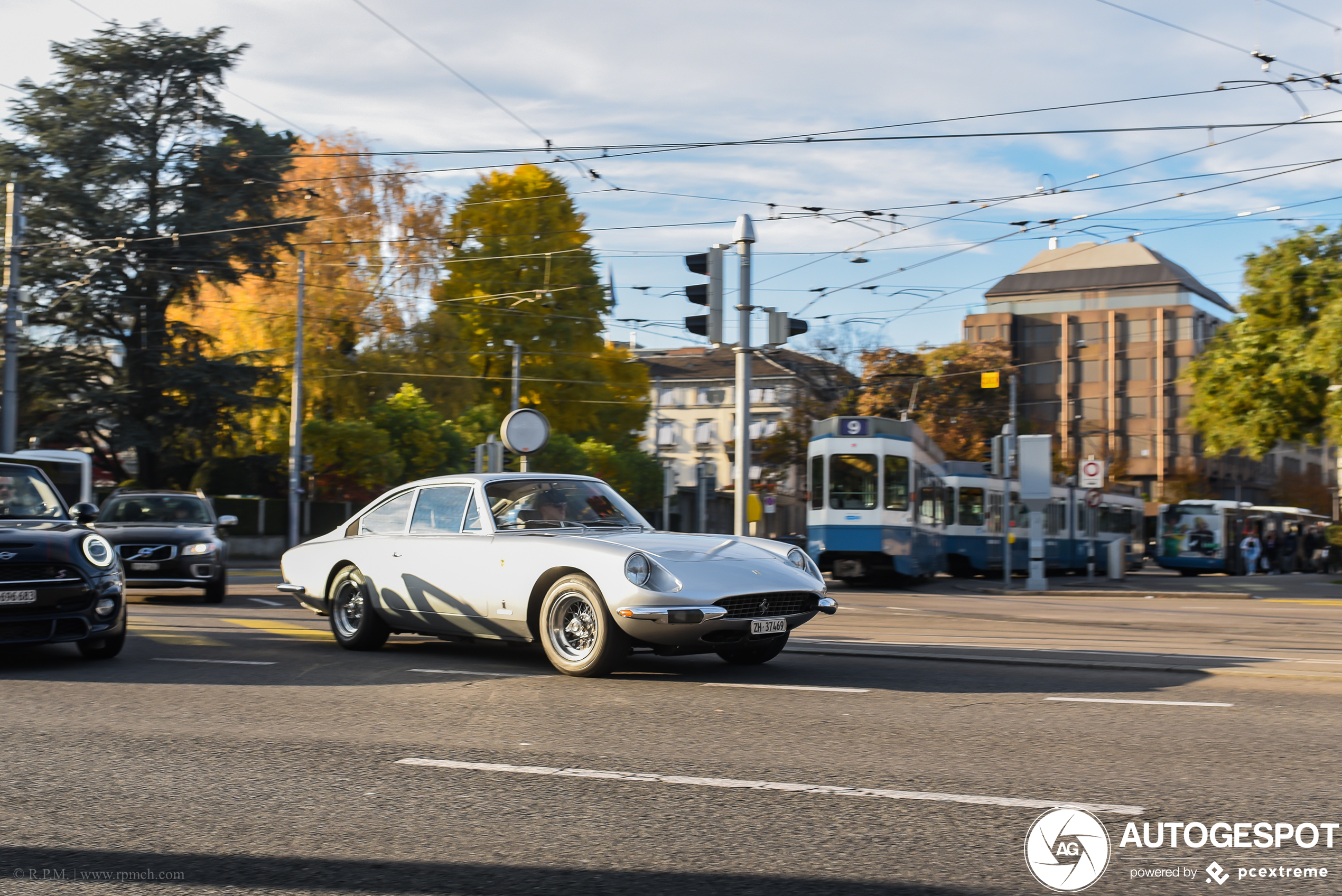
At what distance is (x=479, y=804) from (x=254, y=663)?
512 centimetres

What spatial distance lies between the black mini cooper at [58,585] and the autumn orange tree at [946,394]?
140 ft

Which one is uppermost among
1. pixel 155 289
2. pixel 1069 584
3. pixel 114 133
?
pixel 114 133

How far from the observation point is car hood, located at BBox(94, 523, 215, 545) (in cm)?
1641

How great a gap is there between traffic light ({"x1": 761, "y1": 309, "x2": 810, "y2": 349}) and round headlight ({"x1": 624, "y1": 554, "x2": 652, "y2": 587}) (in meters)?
8.28

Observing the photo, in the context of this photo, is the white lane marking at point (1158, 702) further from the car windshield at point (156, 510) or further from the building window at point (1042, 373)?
the building window at point (1042, 373)

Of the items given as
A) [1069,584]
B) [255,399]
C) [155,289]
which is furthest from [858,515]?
[155,289]

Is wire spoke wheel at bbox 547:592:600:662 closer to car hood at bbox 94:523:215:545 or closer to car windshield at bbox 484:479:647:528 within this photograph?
car windshield at bbox 484:479:647:528

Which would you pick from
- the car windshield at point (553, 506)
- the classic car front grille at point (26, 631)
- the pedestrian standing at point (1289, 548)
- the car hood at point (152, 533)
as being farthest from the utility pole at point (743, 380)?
the pedestrian standing at point (1289, 548)

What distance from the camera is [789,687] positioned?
8.16m

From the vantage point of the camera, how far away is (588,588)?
848cm

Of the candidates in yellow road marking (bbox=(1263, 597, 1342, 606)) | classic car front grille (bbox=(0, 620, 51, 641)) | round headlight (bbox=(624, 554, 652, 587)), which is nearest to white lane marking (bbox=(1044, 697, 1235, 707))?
round headlight (bbox=(624, 554, 652, 587))

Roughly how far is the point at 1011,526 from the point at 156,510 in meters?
25.2

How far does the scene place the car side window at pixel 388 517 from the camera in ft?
34.0

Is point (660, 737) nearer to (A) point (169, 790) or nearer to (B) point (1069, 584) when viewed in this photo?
(A) point (169, 790)
